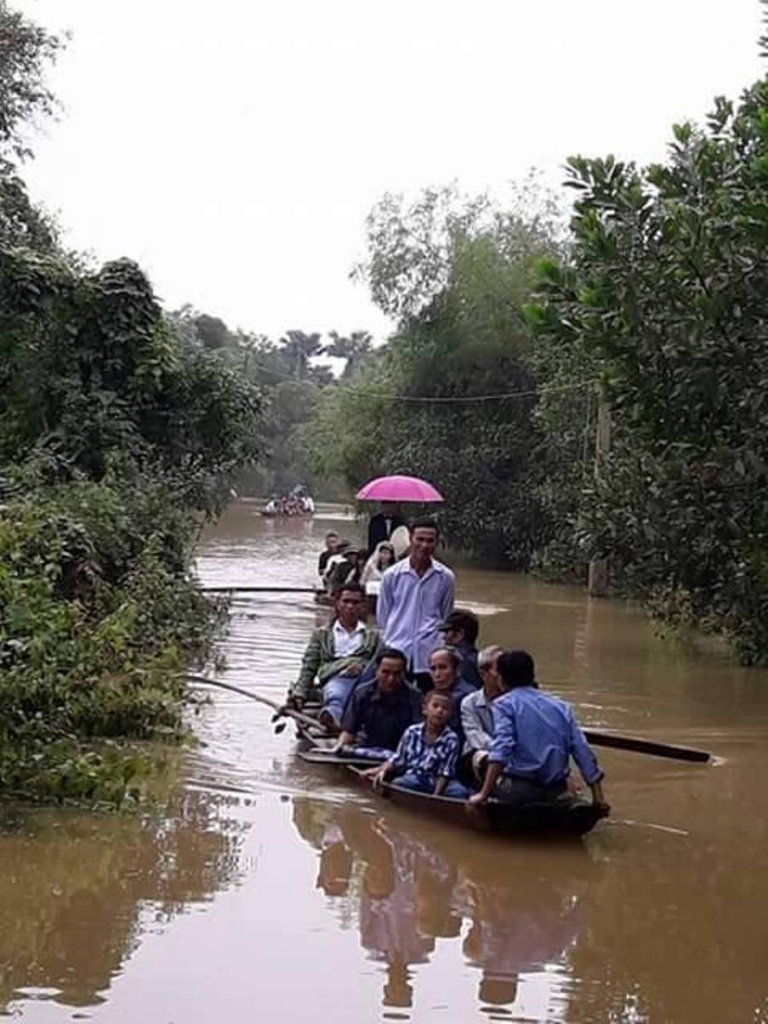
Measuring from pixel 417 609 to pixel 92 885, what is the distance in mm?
3731

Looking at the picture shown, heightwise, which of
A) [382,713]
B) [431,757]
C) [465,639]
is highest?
[465,639]

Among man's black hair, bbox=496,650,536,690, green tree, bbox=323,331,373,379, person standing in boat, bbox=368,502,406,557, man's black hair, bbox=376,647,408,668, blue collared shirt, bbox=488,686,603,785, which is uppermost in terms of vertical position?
green tree, bbox=323,331,373,379

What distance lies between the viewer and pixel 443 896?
7566 millimetres

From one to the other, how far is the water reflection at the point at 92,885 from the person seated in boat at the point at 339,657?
172 cm

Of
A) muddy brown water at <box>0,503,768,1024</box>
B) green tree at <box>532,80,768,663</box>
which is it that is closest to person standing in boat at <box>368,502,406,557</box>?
green tree at <box>532,80,768,663</box>

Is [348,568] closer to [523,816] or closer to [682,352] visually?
[682,352]

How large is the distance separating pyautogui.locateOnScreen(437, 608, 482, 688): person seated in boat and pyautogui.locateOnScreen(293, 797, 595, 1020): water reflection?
3.75ft

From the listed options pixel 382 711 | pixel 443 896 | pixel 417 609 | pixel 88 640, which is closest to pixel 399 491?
pixel 417 609

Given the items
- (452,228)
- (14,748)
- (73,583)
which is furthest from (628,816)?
(452,228)

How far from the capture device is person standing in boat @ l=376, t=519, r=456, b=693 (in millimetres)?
10406

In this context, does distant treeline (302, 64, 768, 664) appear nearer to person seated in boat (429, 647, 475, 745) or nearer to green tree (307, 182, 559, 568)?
person seated in boat (429, 647, 475, 745)

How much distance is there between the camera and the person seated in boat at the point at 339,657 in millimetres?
10867

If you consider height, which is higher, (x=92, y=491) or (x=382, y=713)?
(x=92, y=491)

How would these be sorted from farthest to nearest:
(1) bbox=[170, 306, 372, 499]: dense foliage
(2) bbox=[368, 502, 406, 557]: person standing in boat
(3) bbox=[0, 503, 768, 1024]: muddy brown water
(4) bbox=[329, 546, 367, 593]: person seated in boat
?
1. (1) bbox=[170, 306, 372, 499]: dense foliage
2. (4) bbox=[329, 546, 367, 593]: person seated in boat
3. (2) bbox=[368, 502, 406, 557]: person standing in boat
4. (3) bbox=[0, 503, 768, 1024]: muddy brown water
